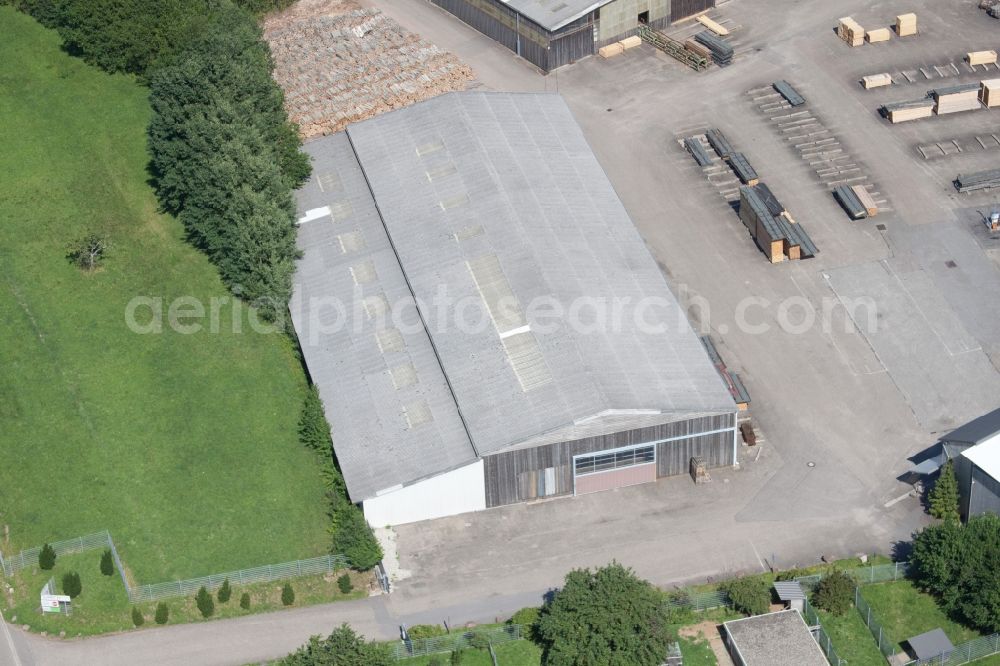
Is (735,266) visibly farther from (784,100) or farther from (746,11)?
(746,11)

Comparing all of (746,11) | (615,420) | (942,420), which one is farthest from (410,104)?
(942,420)

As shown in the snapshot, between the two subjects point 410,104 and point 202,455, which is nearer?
point 202,455

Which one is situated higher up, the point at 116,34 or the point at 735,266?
the point at 116,34

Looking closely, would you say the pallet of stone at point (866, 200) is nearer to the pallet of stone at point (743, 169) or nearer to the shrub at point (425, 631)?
the pallet of stone at point (743, 169)

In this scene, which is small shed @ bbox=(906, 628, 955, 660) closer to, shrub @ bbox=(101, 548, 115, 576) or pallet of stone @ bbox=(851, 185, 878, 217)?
pallet of stone @ bbox=(851, 185, 878, 217)

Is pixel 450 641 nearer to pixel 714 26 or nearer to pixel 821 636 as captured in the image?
pixel 821 636

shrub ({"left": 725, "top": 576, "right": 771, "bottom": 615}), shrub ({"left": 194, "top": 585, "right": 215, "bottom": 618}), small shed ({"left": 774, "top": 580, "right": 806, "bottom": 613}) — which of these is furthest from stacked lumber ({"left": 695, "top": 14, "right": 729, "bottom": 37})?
shrub ({"left": 194, "top": 585, "right": 215, "bottom": 618})

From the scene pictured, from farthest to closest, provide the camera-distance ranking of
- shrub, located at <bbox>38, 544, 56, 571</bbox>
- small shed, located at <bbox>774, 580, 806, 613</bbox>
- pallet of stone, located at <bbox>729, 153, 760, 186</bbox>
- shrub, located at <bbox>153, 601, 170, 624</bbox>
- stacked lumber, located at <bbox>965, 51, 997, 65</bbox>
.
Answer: stacked lumber, located at <bbox>965, 51, 997, 65</bbox>, pallet of stone, located at <bbox>729, 153, 760, 186</bbox>, shrub, located at <bbox>38, 544, 56, 571</bbox>, shrub, located at <bbox>153, 601, 170, 624</bbox>, small shed, located at <bbox>774, 580, 806, 613</bbox>
